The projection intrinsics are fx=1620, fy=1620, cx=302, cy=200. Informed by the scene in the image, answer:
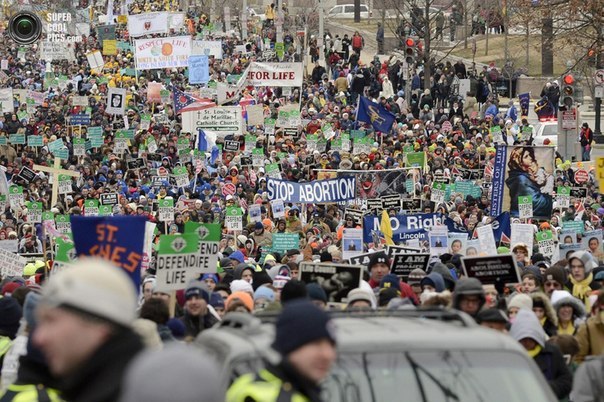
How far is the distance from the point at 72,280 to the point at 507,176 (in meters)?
18.9

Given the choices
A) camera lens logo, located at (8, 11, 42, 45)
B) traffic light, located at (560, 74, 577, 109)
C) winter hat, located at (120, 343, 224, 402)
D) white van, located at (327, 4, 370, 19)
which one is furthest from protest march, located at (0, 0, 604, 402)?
white van, located at (327, 4, 370, 19)

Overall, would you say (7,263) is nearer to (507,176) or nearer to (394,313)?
(507,176)

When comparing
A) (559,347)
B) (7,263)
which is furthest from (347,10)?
(559,347)

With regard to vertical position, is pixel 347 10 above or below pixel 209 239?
above

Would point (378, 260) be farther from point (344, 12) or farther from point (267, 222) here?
point (344, 12)

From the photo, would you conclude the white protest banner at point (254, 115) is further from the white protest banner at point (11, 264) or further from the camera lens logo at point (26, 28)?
the white protest banner at point (11, 264)

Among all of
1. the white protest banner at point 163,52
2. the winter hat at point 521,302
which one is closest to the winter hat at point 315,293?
the winter hat at point 521,302

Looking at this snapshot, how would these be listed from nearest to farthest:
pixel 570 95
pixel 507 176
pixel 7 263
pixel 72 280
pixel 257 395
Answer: pixel 72 280, pixel 257 395, pixel 7 263, pixel 507 176, pixel 570 95

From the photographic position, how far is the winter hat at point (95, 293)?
3762 millimetres

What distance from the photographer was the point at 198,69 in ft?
151

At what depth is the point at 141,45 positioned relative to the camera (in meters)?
47.1

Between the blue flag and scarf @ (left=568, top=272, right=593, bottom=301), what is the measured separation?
21413mm

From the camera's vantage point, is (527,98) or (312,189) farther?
(527,98)

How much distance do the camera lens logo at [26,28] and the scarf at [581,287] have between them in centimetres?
1788
